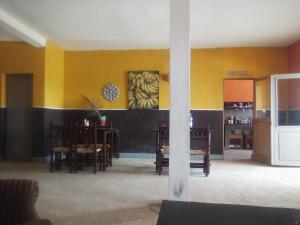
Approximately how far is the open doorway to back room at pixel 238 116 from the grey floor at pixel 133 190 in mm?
3376

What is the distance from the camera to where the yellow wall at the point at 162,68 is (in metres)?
7.44

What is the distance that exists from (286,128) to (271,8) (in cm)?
277

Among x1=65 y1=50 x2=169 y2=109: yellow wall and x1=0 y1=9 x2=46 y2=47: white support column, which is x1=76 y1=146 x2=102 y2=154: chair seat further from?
x1=0 y1=9 x2=46 y2=47: white support column

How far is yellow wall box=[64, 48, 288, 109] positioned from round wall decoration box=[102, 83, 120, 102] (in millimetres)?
108

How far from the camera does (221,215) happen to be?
1.29 meters

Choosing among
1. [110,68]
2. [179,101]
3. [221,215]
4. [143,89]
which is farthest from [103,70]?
[221,215]

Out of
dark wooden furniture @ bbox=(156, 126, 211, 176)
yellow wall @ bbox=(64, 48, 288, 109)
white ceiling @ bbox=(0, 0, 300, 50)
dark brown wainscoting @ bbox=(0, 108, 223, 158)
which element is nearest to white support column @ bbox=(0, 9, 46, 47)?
white ceiling @ bbox=(0, 0, 300, 50)

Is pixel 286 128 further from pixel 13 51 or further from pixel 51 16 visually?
pixel 13 51

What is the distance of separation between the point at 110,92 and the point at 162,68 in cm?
154

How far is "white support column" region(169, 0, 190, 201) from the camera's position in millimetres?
3234

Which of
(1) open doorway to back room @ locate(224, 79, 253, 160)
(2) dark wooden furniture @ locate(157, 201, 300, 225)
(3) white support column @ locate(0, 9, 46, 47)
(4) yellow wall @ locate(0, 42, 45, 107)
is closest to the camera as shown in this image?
(2) dark wooden furniture @ locate(157, 201, 300, 225)

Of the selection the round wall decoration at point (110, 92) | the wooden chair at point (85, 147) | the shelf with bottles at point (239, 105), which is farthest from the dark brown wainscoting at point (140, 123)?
the shelf with bottles at point (239, 105)

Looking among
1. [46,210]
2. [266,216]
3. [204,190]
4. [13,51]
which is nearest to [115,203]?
[46,210]

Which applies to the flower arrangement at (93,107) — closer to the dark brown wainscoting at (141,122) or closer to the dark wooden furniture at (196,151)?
the dark brown wainscoting at (141,122)
